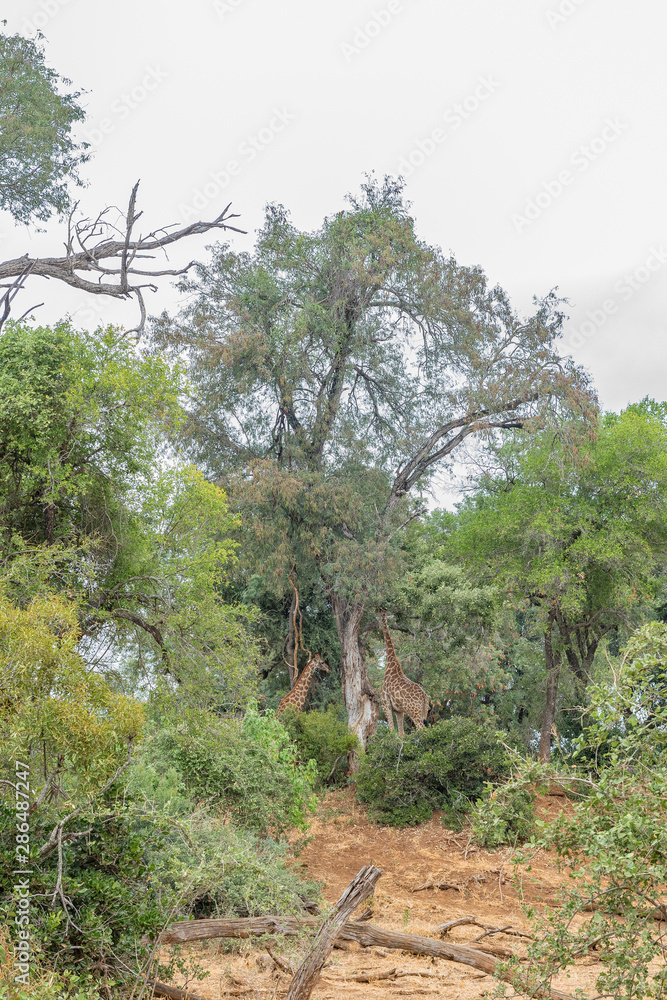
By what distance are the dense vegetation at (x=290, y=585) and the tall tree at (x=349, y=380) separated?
0.08m

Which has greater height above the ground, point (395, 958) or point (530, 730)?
point (530, 730)

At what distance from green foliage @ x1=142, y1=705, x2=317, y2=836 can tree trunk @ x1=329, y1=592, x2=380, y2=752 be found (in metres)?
5.49

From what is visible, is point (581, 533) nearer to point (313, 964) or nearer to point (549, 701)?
point (549, 701)

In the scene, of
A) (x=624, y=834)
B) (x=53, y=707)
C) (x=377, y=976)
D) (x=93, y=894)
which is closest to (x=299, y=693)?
(x=377, y=976)

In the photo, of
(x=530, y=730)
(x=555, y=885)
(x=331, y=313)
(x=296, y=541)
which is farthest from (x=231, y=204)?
(x=530, y=730)

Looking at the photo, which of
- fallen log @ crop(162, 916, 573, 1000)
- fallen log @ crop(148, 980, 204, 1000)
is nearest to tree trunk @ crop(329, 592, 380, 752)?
fallen log @ crop(162, 916, 573, 1000)

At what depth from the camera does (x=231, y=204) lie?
9.64 m

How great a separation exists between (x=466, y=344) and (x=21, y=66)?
10.0 m

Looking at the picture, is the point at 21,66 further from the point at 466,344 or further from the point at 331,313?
the point at 466,344

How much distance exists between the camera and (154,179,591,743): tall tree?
16.6 metres

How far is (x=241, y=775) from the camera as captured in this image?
10.8 meters

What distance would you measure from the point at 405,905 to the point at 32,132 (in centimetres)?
1146

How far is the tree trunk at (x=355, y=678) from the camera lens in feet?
56.0

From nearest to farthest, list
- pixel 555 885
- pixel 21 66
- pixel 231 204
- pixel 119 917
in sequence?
pixel 119 917 < pixel 231 204 < pixel 555 885 < pixel 21 66
